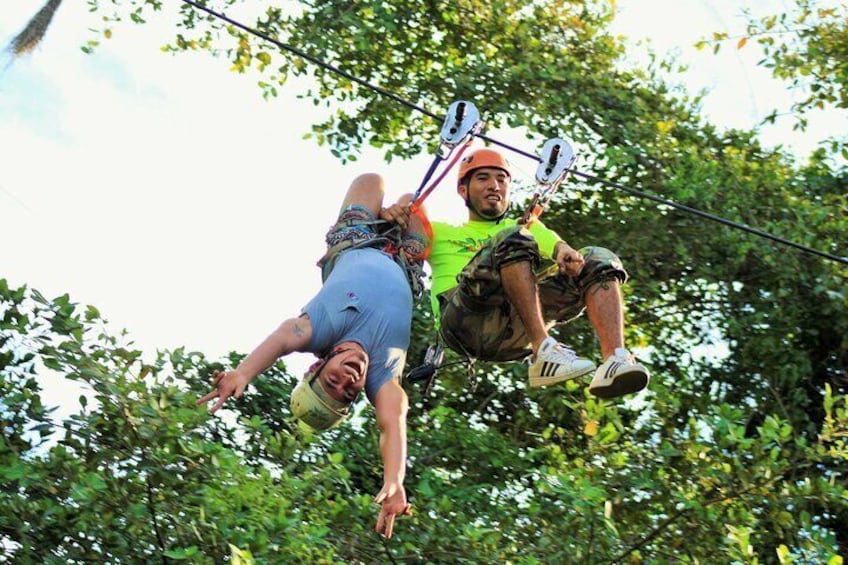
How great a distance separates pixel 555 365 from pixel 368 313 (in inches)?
26.1

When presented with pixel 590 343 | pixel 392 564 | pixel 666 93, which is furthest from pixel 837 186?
pixel 392 564

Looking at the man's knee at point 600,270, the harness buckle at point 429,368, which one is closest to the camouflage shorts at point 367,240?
the harness buckle at point 429,368

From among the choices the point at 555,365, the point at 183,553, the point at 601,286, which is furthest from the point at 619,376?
the point at 183,553

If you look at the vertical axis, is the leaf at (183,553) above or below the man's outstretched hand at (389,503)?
below

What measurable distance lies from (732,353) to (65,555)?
4543mm

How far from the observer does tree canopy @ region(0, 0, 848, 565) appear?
623cm

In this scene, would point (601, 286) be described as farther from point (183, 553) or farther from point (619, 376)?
point (183, 553)

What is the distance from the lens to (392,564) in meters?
7.10

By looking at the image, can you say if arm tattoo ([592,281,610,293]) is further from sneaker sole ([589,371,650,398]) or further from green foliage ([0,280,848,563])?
green foliage ([0,280,848,563])

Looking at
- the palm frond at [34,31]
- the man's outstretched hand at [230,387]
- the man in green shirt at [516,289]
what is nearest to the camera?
the man's outstretched hand at [230,387]

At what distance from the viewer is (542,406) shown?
28.5 ft

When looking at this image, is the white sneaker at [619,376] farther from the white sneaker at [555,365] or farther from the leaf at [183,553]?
the leaf at [183,553]

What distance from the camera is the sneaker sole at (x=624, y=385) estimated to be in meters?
4.83

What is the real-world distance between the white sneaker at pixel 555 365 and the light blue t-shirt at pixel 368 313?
1.66 ft
